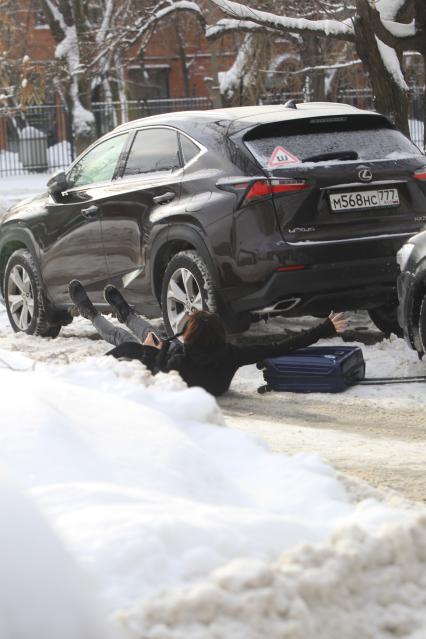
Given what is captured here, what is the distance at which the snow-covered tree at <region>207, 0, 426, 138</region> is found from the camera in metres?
13.1

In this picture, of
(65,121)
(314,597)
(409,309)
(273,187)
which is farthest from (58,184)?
(65,121)

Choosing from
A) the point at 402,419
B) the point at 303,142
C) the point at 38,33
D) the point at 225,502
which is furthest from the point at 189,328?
the point at 38,33

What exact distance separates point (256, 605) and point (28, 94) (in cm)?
2655

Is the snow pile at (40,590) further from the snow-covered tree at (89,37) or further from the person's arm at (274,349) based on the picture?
the snow-covered tree at (89,37)

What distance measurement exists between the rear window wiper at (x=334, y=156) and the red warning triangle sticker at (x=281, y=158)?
0.27ft

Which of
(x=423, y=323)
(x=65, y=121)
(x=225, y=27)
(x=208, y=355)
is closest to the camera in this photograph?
(x=208, y=355)

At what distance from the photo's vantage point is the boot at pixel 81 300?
10.1 metres

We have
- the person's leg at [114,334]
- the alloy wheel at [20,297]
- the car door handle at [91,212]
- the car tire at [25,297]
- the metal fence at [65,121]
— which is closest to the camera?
the person's leg at [114,334]

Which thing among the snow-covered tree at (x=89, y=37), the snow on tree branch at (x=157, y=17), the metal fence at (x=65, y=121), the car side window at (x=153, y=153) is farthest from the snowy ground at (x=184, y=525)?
the metal fence at (x=65, y=121)

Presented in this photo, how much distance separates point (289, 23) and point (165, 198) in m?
5.26

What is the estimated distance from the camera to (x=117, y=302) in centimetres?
984

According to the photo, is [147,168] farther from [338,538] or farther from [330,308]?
[338,538]

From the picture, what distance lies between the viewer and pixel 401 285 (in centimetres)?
852

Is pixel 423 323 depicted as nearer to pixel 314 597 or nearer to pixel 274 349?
pixel 274 349
